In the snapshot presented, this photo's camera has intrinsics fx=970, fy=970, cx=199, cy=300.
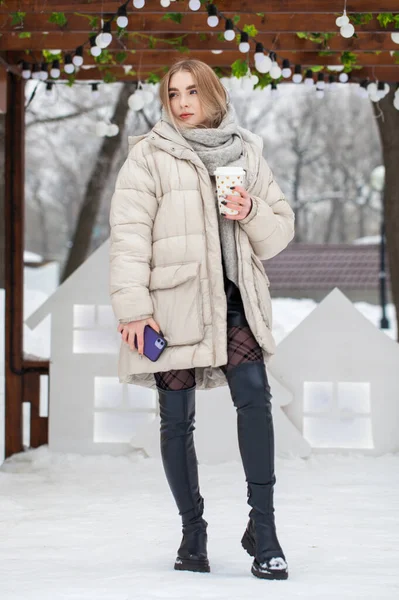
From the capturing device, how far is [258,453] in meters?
2.95

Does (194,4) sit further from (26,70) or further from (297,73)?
(26,70)

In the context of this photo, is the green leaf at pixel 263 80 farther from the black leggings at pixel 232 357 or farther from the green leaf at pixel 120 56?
the black leggings at pixel 232 357

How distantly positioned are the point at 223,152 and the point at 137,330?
2.05ft

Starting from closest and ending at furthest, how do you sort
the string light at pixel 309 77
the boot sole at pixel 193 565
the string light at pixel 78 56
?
the boot sole at pixel 193 565 → the string light at pixel 78 56 → the string light at pixel 309 77

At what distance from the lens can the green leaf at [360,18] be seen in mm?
4879

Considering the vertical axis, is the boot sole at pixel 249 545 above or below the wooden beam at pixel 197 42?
below

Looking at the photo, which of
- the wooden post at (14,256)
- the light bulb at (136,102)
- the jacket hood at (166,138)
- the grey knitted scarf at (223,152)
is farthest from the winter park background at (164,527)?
the light bulb at (136,102)

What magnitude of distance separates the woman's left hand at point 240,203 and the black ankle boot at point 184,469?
565 mm

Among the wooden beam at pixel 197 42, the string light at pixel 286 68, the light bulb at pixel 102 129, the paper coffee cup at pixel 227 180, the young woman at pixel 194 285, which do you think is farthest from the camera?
the light bulb at pixel 102 129

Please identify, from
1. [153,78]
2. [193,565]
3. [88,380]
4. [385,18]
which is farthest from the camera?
[153,78]

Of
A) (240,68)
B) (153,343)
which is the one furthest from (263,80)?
(153,343)

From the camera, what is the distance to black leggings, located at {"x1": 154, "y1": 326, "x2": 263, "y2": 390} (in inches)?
117

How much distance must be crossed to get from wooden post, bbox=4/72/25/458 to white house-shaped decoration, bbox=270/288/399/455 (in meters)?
1.46

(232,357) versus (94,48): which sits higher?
(94,48)
